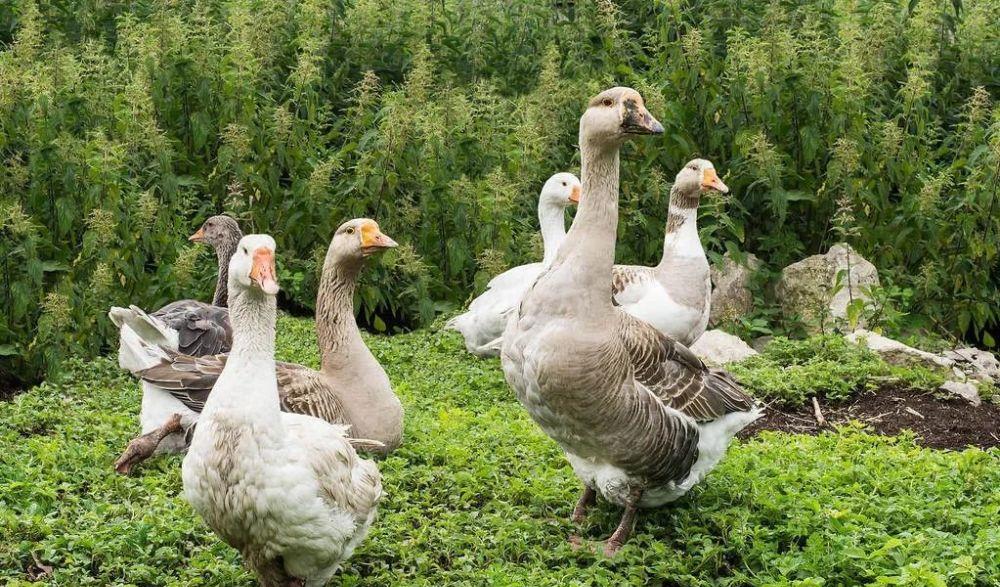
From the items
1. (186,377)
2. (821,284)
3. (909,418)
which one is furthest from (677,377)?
(821,284)

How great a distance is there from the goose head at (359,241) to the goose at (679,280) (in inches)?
85.7

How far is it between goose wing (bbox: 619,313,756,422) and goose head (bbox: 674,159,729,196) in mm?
3321

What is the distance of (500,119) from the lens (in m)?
11.9

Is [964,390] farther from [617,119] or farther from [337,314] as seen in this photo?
[337,314]

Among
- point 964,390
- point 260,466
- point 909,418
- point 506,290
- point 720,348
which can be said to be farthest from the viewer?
point 720,348

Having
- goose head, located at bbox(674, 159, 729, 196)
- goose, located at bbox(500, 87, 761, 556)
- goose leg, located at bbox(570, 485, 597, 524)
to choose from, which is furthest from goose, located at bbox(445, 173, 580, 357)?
goose, located at bbox(500, 87, 761, 556)

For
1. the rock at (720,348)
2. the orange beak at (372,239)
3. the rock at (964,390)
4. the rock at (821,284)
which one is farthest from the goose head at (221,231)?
the rock at (964,390)

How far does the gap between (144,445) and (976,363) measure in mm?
6748

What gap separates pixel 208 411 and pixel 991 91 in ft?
34.5

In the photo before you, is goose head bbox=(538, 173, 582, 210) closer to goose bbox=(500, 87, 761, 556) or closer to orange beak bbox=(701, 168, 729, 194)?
orange beak bbox=(701, 168, 729, 194)

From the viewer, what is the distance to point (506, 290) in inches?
372

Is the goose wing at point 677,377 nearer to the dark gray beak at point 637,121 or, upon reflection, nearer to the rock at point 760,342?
the dark gray beak at point 637,121

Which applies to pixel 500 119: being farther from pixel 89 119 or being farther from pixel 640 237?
pixel 89 119

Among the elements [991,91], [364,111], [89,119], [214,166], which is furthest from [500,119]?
[991,91]
